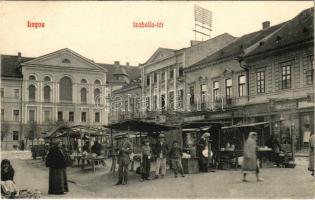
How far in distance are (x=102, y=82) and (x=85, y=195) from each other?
37.6 meters

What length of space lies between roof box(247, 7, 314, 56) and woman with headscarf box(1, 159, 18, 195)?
46.5 feet

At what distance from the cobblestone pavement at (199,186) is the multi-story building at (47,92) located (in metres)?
29.7

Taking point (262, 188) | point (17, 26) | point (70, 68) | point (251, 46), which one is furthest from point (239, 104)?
point (70, 68)

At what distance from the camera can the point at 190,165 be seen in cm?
1611

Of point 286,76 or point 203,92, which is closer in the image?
point 286,76

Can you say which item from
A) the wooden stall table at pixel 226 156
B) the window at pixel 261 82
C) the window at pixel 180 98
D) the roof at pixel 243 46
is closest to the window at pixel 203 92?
the roof at pixel 243 46

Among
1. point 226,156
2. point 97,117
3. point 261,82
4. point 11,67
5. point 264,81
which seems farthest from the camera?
point 97,117

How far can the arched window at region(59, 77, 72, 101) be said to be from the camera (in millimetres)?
47906

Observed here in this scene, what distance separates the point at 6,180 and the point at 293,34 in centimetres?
1566

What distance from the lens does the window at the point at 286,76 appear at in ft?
70.5

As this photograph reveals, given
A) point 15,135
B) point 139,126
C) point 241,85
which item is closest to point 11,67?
point 15,135

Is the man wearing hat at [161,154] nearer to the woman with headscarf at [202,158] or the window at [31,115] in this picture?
the woman with headscarf at [202,158]

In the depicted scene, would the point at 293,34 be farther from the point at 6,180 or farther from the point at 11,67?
the point at 11,67

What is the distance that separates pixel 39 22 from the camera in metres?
13.0
